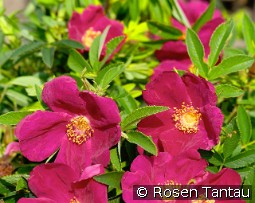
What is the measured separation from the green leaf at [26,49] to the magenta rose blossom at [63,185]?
372 millimetres

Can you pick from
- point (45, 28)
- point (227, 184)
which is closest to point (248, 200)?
point (227, 184)

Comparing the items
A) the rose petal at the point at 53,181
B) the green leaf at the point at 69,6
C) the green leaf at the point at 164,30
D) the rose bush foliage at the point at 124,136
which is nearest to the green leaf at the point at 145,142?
the rose bush foliage at the point at 124,136

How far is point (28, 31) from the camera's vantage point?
4.16ft

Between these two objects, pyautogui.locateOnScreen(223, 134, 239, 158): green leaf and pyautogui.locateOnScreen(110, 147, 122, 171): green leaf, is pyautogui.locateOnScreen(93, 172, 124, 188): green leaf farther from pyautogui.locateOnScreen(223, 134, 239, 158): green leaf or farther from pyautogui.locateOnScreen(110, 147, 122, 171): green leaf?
pyautogui.locateOnScreen(223, 134, 239, 158): green leaf

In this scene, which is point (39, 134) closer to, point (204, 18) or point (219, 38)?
point (219, 38)

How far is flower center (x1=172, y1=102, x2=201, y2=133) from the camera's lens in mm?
852

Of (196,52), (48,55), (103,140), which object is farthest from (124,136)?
(48,55)

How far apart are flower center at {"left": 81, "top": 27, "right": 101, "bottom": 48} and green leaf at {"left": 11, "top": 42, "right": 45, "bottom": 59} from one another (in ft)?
0.29

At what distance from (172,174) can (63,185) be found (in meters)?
0.16

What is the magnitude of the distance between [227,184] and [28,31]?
0.70 m

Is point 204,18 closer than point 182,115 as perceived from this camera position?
No

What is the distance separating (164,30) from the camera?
1.19m

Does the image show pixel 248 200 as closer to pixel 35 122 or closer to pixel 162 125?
pixel 162 125

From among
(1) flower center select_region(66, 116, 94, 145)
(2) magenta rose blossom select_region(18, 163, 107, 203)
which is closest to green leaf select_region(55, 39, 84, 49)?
(1) flower center select_region(66, 116, 94, 145)
